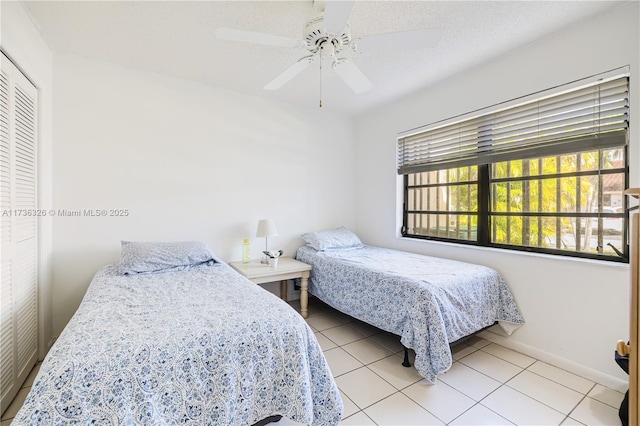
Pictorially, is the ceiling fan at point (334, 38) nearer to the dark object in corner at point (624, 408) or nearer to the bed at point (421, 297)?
the bed at point (421, 297)

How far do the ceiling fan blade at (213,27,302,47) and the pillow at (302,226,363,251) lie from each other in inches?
87.4

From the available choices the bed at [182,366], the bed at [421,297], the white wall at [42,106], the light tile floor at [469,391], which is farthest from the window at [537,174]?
the white wall at [42,106]

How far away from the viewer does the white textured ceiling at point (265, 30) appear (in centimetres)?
185

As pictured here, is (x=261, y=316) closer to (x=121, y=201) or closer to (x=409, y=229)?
(x=121, y=201)

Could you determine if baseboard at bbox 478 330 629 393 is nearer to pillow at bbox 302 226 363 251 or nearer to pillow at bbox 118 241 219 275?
pillow at bbox 302 226 363 251

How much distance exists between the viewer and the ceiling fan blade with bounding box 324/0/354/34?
1.25 m

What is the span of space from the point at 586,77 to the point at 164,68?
3472mm

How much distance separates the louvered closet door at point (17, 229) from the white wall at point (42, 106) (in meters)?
0.07

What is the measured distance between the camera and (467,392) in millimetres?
1880

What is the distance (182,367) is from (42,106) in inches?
94.5

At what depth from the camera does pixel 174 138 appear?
2900 millimetres

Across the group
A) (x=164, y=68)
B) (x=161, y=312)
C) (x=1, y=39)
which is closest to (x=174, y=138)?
(x=164, y=68)

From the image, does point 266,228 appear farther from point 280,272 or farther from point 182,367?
point 182,367

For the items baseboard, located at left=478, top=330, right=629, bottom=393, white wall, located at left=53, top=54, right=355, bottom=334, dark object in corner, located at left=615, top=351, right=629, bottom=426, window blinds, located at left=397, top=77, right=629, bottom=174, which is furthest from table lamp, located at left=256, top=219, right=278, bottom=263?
dark object in corner, located at left=615, top=351, right=629, bottom=426
